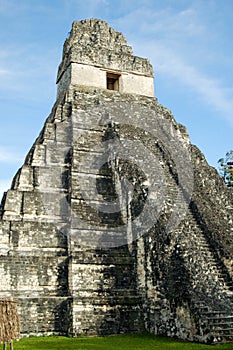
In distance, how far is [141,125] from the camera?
1477 centimetres

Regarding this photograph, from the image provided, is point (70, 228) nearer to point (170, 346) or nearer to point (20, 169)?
point (20, 169)

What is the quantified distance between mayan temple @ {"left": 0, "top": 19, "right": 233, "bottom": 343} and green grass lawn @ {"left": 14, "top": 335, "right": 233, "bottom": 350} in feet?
1.21

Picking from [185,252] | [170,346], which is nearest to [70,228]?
[185,252]

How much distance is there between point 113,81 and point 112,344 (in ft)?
37.9

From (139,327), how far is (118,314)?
0.61 metres

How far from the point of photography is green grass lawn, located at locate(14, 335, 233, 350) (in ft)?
27.4

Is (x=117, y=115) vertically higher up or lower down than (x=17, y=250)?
higher up

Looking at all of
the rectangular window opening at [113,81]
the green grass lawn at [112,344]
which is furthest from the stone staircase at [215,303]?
the rectangular window opening at [113,81]

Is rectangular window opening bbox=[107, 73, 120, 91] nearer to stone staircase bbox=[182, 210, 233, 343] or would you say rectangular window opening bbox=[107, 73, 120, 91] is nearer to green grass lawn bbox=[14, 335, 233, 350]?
stone staircase bbox=[182, 210, 233, 343]

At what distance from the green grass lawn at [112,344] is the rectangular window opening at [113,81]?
1047 cm

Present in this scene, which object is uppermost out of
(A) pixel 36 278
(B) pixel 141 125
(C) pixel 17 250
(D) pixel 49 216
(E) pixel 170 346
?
(B) pixel 141 125

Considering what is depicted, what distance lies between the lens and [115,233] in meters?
11.9

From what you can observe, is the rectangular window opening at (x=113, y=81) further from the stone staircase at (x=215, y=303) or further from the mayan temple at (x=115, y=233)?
the stone staircase at (x=215, y=303)

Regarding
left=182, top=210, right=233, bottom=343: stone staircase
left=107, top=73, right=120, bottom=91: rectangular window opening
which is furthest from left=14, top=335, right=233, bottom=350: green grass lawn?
left=107, top=73, right=120, bottom=91: rectangular window opening
